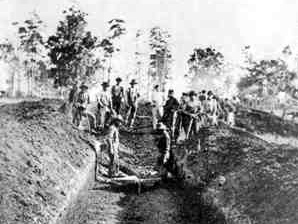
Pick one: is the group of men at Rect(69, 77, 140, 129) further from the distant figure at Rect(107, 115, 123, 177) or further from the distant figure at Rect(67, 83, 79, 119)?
the distant figure at Rect(107, 115, 123, 177)

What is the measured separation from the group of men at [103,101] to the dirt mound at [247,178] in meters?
3.94

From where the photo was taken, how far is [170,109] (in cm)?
1650

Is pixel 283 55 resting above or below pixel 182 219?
above

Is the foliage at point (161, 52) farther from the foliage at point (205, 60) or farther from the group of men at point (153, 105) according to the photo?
the group of men at point (153, 105)

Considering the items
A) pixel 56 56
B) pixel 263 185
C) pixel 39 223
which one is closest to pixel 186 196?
pixel 263 185

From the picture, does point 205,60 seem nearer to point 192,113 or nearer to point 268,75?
point 268,75

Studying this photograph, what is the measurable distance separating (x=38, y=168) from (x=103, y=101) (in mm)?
7761

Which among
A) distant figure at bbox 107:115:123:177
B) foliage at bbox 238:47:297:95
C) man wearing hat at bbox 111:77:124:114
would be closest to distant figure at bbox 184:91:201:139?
man wearing hat at bbox 111:77:124:114

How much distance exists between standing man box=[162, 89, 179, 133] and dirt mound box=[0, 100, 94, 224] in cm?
410

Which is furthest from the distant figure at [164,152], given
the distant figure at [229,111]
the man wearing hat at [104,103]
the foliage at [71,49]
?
the foliage at [71,49]

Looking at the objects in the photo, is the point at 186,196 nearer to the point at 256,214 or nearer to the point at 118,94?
the point at 256,214

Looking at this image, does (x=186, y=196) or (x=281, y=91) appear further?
(x=281, y=91)

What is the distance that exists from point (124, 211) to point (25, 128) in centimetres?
349

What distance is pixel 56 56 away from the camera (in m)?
45.0
